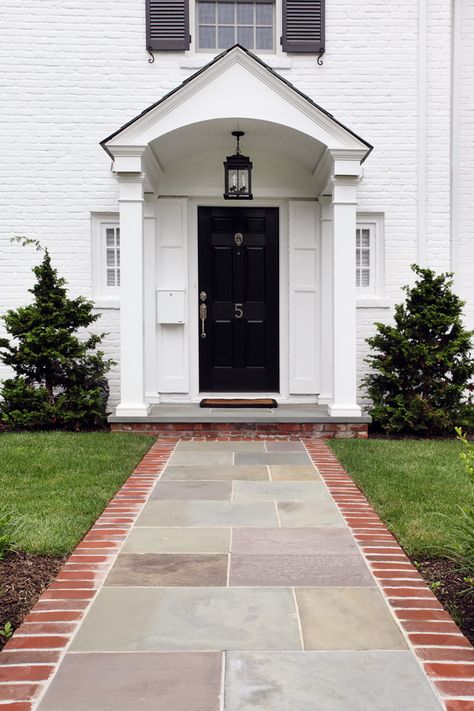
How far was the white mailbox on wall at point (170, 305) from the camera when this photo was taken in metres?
9.32

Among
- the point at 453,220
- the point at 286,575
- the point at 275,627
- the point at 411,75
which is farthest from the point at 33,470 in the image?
the point at 411,75

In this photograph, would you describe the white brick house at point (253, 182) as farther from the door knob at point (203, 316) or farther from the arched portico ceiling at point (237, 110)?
the arched portico ceiling at point (237, 110)

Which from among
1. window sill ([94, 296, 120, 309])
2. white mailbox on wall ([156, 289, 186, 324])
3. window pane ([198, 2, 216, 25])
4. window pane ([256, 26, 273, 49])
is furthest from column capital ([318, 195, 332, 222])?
window sill ([94, 296, 120, 309])

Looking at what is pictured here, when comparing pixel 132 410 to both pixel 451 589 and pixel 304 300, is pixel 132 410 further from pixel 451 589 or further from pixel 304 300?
pixel 451 589

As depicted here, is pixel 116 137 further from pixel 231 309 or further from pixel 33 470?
pixel 33 470

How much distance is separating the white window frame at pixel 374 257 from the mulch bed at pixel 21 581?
6.44 metres

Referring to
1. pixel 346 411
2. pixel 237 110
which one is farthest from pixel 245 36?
pixel 346 411

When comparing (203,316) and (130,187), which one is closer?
(130,187)

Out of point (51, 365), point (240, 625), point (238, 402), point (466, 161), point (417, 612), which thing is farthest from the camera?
point (466, 161)

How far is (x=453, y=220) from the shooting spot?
959cm

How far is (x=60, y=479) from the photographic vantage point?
580 centimetres

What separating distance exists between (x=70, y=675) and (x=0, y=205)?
7.80 meters

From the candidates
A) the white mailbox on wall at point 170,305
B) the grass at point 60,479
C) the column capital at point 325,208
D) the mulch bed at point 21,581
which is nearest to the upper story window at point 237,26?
the column capital at point 325,208

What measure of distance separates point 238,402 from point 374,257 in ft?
8.83
